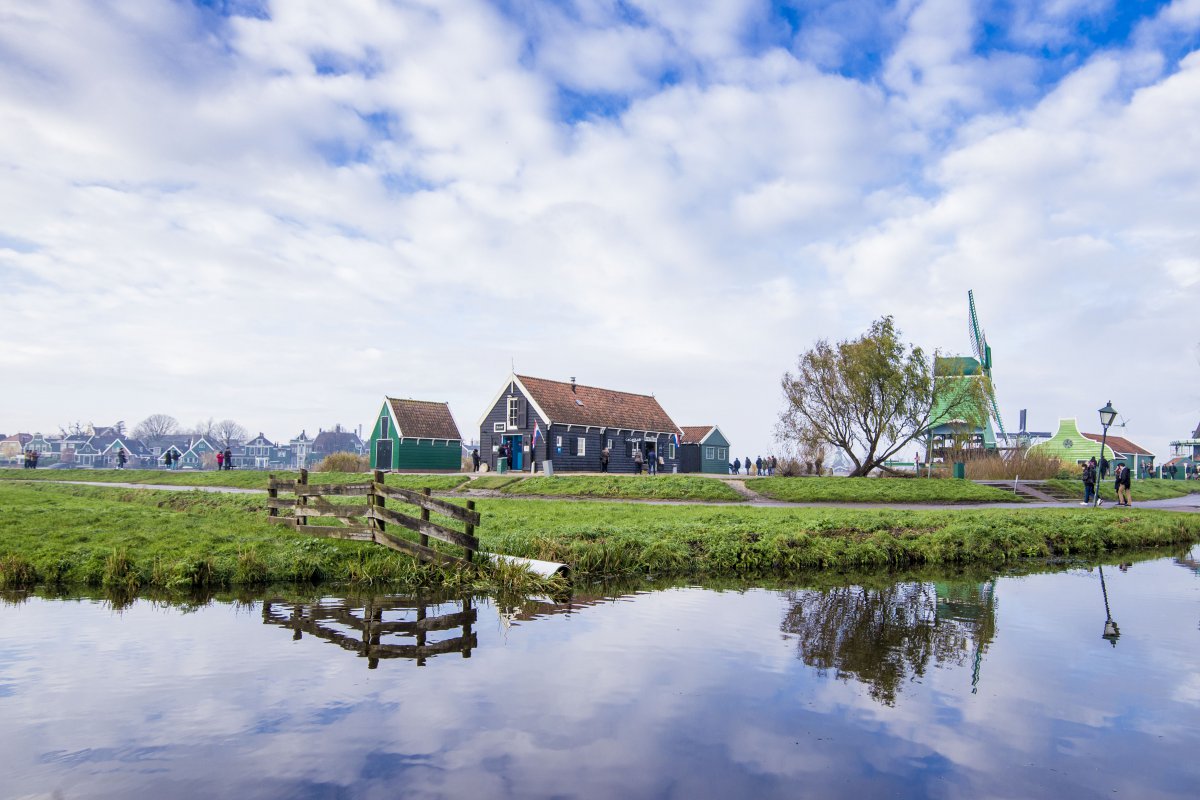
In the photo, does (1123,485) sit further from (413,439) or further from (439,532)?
(413,439)

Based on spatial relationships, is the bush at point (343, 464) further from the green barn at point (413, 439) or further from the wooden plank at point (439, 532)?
the wooden plank at point (439, 532)

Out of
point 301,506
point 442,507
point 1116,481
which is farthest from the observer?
point 1116,481

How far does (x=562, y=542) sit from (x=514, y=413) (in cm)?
3520

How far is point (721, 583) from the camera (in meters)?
15.5

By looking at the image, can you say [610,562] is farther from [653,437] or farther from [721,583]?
[653,437]

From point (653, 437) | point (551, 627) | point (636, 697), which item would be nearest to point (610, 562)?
point (551, 627)

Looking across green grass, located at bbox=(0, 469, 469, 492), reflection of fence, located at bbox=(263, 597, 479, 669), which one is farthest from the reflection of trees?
green grass, located at bbox=(0, 469, 469, 492)

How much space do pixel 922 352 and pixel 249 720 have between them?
43.0 metres

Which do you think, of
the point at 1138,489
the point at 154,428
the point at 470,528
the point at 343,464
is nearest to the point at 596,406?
the point at 343,464

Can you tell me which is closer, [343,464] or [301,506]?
[301,506]

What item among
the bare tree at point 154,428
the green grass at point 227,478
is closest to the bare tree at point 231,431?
the bare tree at point 154,428

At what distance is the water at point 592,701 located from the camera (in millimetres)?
6270

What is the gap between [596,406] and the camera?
5562cm

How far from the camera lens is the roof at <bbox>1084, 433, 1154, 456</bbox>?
76.3 metres
